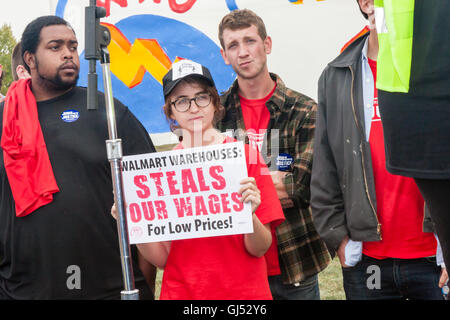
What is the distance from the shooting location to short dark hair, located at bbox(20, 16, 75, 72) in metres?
2.77

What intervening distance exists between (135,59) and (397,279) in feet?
5.37

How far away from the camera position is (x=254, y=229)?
2137mm

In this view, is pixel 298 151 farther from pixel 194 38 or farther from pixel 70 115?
pixel 70 115

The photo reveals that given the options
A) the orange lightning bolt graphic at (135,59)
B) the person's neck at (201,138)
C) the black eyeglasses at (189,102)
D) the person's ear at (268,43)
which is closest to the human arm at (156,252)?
the person's neck at (201,138)

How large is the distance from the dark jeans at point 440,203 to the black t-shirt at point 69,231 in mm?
1752

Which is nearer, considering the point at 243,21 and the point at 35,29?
the point at 243,21

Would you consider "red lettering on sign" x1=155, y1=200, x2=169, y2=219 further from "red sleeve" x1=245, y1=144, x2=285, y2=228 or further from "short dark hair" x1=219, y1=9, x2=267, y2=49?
"short dark hair" x1=219, y1=9, x2=267, y2=49

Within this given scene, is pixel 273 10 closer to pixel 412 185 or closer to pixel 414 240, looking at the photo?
pixel 412 185

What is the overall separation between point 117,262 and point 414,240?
1.38m

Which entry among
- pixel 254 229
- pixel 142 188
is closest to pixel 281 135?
pixel 254 229

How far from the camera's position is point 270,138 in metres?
2.65

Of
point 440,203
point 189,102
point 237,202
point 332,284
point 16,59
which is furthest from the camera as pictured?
→ point 332,284

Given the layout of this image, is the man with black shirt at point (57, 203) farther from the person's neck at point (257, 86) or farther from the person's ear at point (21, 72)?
the person's neck at point (257, 86)

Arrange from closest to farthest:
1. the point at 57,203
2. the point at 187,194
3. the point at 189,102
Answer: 1. the point at 187,194
2. the point at 189,102
3. the point at 57,203
